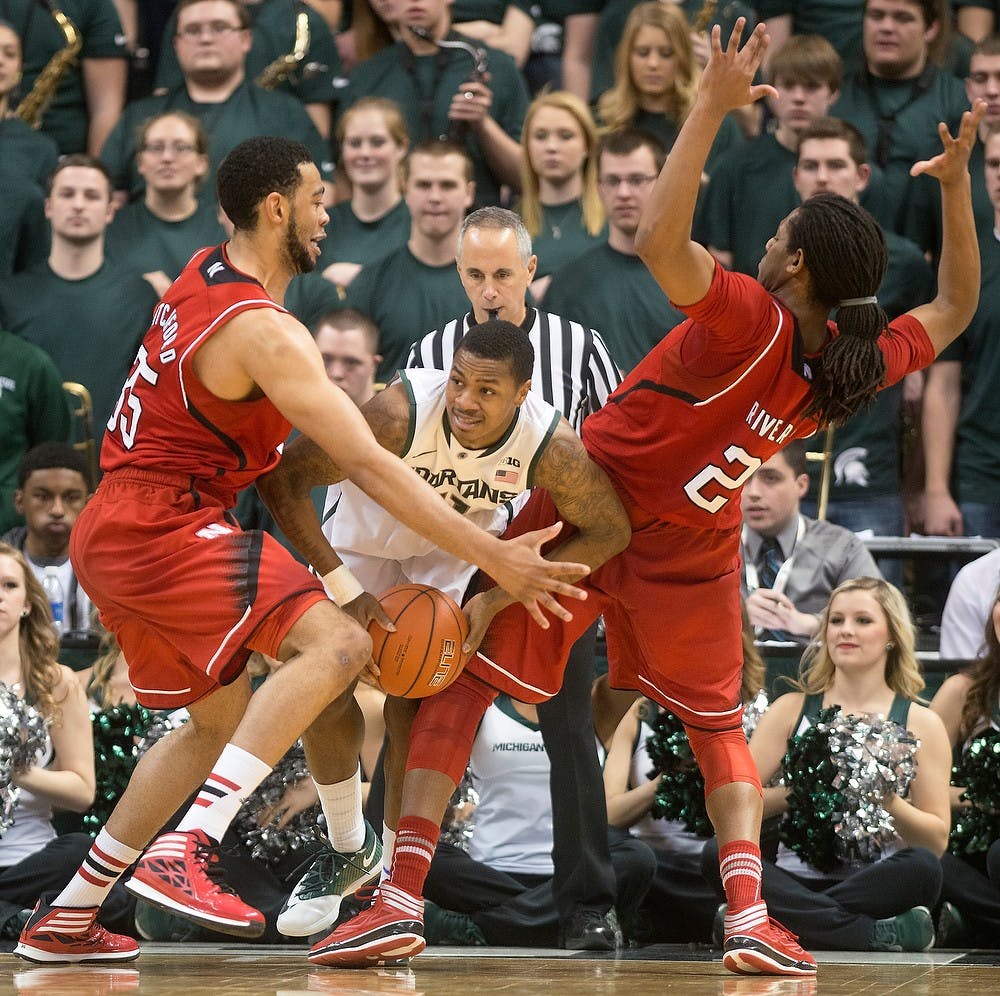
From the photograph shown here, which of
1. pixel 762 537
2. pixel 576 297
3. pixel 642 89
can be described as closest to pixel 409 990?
pixel 762 537

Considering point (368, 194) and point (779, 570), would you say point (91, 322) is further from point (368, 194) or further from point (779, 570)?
point (779, 570)

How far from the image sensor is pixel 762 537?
717cm

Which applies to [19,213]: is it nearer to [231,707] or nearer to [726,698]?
[231,707]

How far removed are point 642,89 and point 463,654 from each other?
4885 mm

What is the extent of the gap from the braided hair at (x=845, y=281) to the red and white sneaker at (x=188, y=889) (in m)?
2.04

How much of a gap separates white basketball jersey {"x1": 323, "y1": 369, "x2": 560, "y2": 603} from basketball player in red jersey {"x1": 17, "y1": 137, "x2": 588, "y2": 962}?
1.26ft

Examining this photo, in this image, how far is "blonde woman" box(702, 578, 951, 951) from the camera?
5820 millimetres

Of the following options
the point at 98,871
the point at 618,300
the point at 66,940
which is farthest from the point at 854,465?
the point at 66,940

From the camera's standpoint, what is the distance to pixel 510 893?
6105mm

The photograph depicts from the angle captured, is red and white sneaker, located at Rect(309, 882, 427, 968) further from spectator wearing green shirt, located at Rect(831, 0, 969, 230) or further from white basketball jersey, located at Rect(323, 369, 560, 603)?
spectator wearing green shirt, located at Rect(831, 0, 969, 230)

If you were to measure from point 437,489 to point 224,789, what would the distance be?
104 cm

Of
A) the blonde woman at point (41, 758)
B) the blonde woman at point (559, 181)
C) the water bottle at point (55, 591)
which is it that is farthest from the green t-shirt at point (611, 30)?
the blonde woman at point (41, 758)

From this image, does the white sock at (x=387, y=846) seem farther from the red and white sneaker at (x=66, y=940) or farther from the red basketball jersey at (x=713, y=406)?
the red basketball jersey at (x=713, y=406)

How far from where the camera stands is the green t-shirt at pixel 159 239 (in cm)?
870
